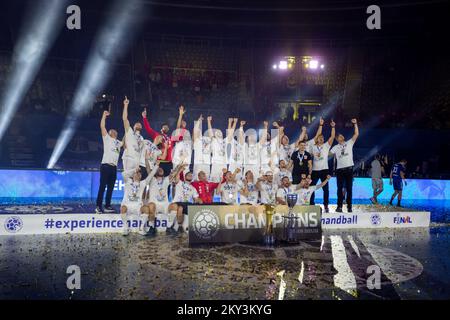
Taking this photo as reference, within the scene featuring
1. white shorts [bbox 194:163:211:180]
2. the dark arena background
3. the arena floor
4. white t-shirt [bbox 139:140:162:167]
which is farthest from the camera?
white shorts [bbox 194:163:211:180]

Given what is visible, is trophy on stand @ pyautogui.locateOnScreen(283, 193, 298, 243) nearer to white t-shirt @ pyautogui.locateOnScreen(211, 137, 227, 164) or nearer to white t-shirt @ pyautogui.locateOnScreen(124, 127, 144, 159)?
white t-shirt @ pyautogui.locateOnScreen(211, 137, 227, 164)

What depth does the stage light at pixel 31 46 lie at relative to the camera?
821 inches

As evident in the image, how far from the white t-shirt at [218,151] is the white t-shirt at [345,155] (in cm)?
343

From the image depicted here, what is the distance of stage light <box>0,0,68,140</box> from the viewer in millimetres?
20844

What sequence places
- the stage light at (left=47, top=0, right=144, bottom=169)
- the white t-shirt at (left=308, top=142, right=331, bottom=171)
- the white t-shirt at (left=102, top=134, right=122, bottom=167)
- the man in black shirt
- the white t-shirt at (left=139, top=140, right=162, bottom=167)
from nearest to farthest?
the white t-shirt at (left=102, top=134, right=122, bottom=167) → the white t-shirt at (left=139, top=140, right=162, bottom=167) → the man in black shirt → the white t-shirt at (left=308, top=142, right=331, bottom=171) → the stage light at (left=47, top=0, right=144, bottom=169)

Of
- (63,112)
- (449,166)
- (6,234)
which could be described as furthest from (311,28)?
(6,234)

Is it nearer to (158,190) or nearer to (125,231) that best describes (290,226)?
(158,190)

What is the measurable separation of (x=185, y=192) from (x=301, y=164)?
3.42 meters

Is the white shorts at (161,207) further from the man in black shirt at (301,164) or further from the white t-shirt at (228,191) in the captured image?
the man in black shirt at (301,164)

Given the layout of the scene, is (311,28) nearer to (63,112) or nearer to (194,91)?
(194,91)

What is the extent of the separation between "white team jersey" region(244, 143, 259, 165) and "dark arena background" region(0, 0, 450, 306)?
0.08 meters

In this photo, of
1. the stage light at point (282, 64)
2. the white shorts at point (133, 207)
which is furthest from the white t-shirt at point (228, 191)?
the stage light at point (282, 64)

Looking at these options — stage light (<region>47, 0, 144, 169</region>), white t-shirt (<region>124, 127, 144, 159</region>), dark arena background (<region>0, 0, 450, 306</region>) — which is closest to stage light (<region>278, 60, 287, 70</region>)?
dark arena background (<region>0, 0, 450, 306</region>)

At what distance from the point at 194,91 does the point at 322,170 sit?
1500 centimetres
